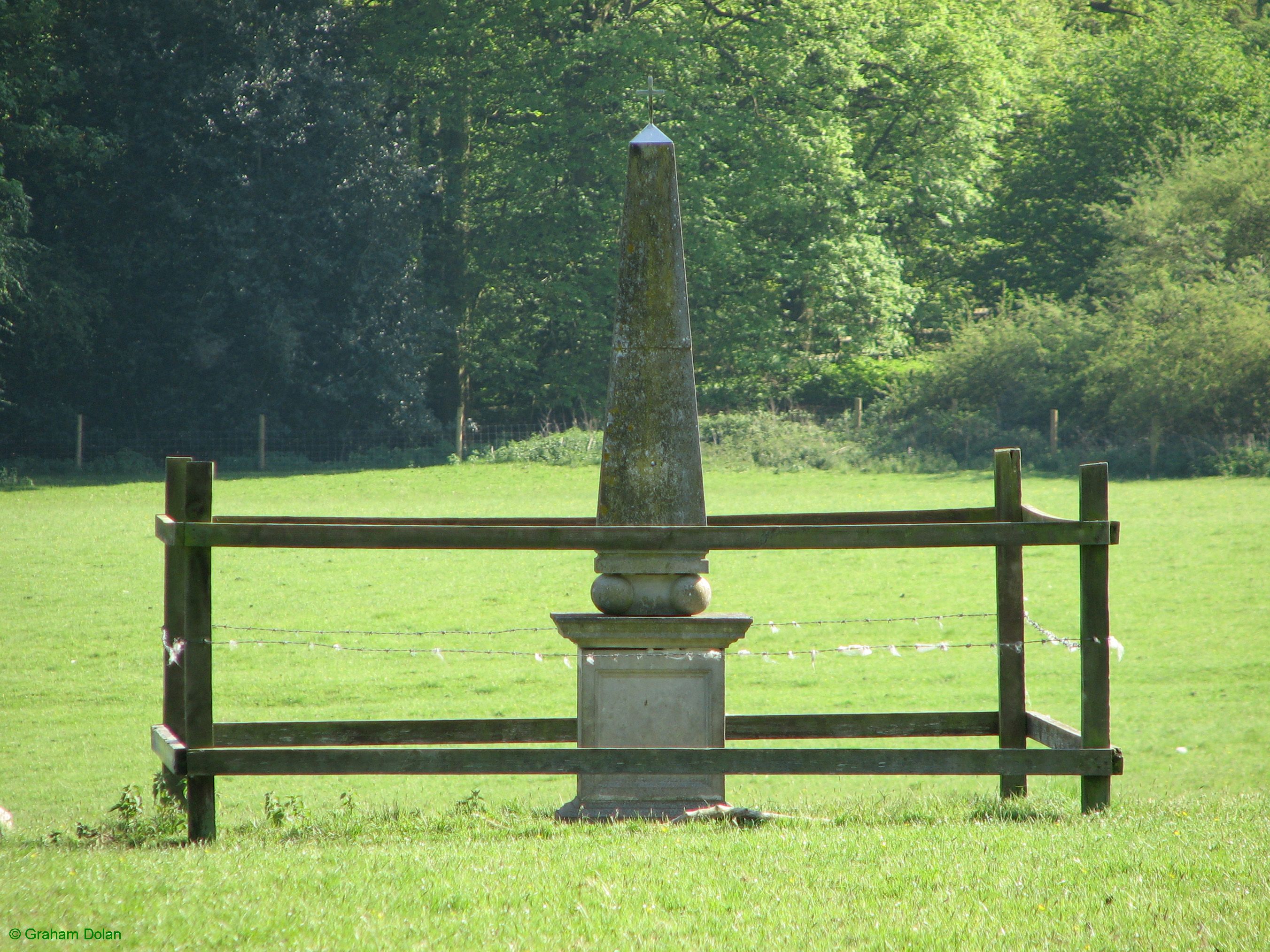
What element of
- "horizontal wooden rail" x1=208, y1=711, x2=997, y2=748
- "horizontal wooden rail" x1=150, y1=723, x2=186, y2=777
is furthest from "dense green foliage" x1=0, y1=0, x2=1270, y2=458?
"horizontal wooden rail" x1=150, y1=723, x2=186, y2=777

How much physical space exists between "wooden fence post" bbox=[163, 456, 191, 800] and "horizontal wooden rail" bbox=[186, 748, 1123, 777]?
0.63 m

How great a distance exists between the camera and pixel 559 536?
6195 mm

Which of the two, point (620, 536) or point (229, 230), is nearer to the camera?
point (620, 536)

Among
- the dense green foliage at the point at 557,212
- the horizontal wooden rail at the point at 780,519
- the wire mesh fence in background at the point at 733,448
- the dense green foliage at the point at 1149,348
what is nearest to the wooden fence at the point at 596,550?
the horizontal wooden rail at the point at 780,519

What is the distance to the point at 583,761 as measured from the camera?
6.11 metres

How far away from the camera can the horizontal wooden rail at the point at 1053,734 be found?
6.80 meters

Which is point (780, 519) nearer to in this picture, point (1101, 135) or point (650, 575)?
point (650, 575)

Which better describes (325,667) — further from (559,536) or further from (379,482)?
(379,482)

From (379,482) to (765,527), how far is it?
99.7 ft

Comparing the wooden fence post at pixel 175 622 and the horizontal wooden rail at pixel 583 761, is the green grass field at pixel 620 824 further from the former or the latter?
the wooden fence post at pixel 175 622

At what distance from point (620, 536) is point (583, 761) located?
43.2 inches

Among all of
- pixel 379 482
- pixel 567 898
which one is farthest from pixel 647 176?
pixel 379 482

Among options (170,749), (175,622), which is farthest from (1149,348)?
(170,749)

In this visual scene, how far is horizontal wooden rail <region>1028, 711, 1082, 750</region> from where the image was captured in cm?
680
